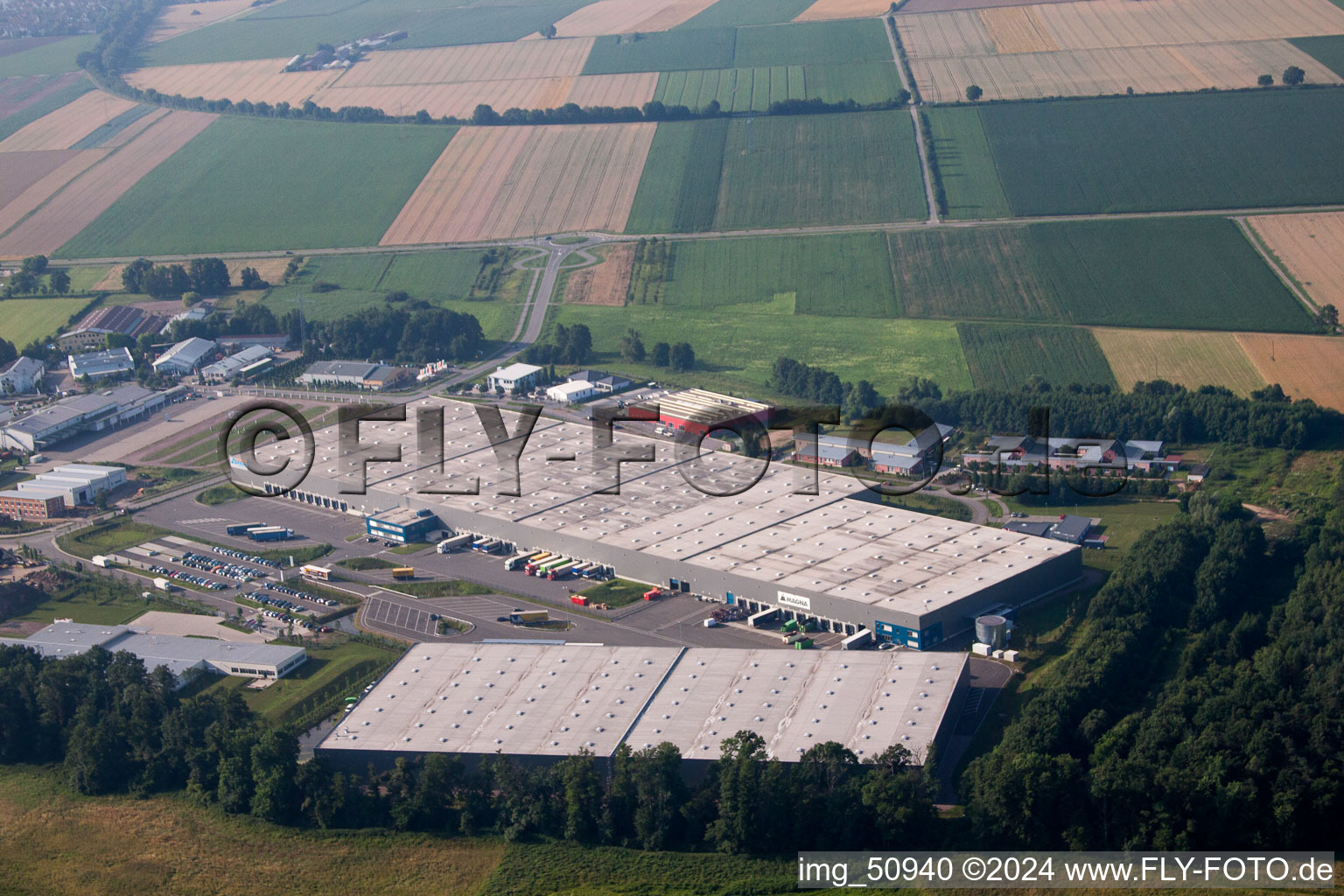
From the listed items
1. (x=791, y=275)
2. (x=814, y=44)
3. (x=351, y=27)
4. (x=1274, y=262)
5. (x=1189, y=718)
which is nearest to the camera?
(x=1189, y=718)

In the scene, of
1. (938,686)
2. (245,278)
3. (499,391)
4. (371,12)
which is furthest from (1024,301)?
(371,12)

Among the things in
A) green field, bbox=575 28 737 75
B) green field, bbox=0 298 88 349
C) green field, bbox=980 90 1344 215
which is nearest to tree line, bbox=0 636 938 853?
green field, bbox=0 298 88 349

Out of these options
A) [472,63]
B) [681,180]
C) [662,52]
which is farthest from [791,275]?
[472,63]

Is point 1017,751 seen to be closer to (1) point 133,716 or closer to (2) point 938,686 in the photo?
(2) point 938,686

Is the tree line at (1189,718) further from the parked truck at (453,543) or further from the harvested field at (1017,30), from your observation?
the harvested field at (1017,30)

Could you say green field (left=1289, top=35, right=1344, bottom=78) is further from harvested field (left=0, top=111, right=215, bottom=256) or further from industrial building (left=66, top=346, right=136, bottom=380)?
harvested field (left=0, top=111, right=215, bottom=256)

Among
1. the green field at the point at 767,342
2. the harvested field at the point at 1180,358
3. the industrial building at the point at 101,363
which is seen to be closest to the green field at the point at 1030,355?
the harvested field at the point at 1180,358

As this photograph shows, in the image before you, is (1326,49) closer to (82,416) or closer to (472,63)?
(472,63)
